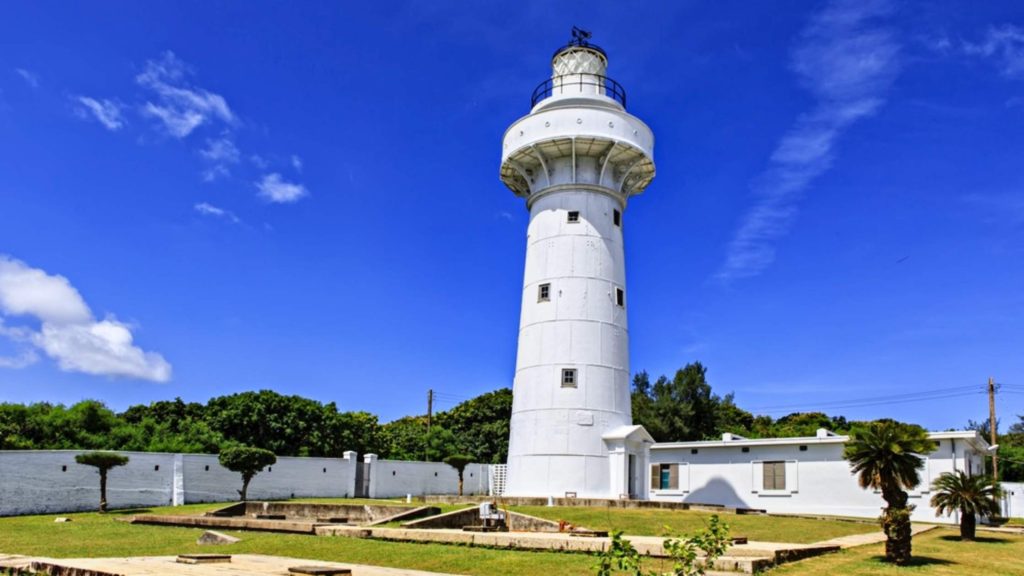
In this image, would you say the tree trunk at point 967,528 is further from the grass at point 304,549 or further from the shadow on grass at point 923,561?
the grass at point 304,549

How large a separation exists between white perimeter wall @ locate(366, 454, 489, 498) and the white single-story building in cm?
1162

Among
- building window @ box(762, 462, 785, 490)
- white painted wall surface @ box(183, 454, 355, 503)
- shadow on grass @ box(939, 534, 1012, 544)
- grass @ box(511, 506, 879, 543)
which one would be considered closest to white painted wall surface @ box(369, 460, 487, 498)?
white painted wall surface @ box(183, 454, 355, 503)

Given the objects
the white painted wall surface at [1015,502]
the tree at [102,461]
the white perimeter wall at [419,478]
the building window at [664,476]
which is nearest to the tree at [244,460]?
the tree at [102,461]

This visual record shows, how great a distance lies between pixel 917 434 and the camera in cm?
1388

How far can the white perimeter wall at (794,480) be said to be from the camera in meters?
24.5

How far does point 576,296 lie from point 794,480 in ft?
31.7

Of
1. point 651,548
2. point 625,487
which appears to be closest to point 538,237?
point 625,487

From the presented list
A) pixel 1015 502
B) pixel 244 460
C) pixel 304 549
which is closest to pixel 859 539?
pixel 304 549

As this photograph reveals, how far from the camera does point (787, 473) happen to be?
27.2 metres

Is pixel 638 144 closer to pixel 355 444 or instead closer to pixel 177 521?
pixel 177 521

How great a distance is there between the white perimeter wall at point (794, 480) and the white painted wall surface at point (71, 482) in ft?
57.3

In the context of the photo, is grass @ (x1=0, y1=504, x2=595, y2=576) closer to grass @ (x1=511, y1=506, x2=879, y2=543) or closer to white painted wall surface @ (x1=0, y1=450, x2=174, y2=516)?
grass @ (x1=511, y1=506, x2=879, y2=543)

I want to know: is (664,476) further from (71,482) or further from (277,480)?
(71,482)

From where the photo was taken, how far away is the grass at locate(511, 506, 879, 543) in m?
16.9
